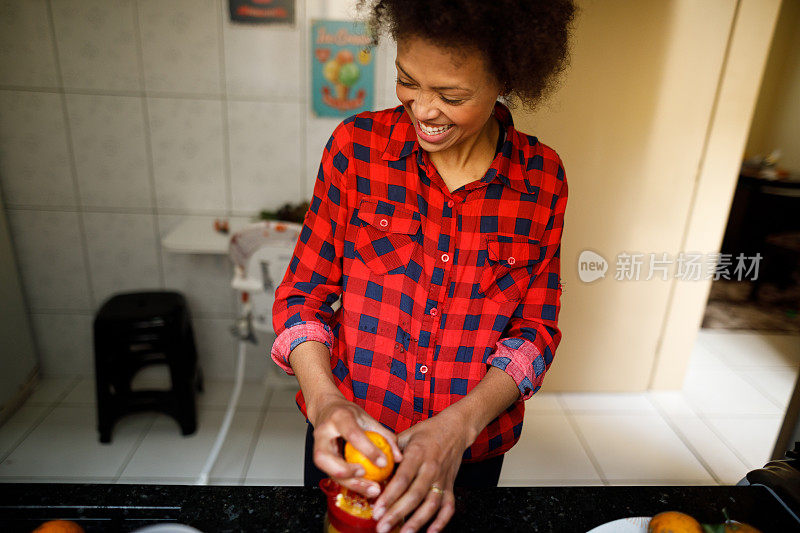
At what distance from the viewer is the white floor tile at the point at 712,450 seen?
230 cm

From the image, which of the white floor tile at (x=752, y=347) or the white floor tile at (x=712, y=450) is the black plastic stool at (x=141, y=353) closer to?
the white floor tile at (x=712, y=450)

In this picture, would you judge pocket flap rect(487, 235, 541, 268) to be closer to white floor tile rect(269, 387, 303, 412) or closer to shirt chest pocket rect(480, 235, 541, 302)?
shirt chest pocket rect(480, 235, 541, 302)

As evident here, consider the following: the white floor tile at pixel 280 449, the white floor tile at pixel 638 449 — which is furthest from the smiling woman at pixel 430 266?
the white floor tile at pixel 638 449

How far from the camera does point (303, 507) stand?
2.50ft

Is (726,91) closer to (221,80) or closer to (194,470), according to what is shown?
(221,80)

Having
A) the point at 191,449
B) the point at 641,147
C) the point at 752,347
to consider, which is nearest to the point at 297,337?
the point at 191,449

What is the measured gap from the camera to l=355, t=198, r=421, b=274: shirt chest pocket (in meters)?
1.00

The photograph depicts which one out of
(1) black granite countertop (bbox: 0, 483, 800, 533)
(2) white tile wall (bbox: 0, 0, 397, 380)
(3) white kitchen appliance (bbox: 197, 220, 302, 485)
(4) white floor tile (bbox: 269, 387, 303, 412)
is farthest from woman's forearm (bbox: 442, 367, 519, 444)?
(4) white floor tile (bbox: 269, 387, 303, 412)

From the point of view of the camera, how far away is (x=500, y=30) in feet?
2.70

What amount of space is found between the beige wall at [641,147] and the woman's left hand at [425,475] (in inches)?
65.1

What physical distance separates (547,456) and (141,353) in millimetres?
1825

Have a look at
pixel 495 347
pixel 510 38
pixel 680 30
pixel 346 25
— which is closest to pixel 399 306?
pixel 495 347

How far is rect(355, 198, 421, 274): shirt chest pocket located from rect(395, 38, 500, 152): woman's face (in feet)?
0.47

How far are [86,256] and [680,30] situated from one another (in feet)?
9.38
